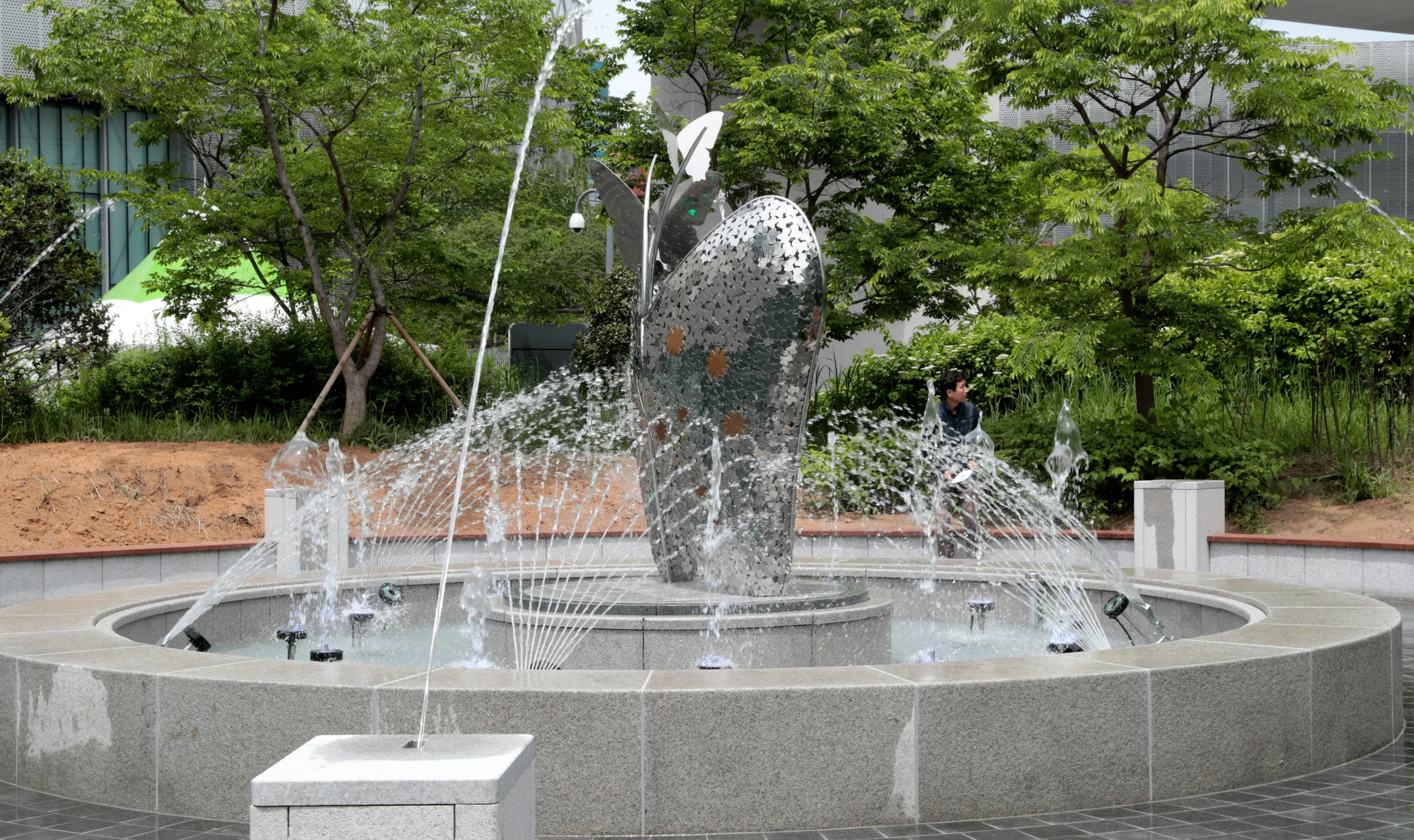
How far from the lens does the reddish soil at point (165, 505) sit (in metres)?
13.9

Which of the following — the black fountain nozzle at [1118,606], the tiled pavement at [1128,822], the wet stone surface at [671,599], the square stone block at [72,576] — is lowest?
the tiled pavement at [1128,822]

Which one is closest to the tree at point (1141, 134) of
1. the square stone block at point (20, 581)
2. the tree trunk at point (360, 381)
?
the tree trunk at point (360, 381)

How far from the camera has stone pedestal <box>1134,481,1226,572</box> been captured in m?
12.8

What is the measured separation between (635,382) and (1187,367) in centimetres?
917

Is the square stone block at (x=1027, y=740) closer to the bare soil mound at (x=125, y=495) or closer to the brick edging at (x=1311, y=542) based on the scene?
the brick edging at (x=1311, y=542)

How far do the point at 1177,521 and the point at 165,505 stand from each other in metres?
12.1

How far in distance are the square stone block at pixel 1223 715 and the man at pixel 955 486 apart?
18.1 feet

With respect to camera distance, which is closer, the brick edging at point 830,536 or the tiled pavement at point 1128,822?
the tiled pavement at point 1128,822

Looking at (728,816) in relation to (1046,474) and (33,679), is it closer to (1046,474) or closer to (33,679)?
(33,679)

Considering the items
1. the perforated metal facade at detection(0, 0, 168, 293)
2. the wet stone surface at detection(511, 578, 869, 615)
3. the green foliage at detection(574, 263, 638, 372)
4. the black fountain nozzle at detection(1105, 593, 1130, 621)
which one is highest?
the perforated metal facade at detection(0, 0, 168, 293)

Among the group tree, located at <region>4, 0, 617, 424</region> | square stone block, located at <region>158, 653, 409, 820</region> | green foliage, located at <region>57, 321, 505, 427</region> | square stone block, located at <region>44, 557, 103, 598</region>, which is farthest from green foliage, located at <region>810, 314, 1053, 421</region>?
square stone block, located at <region>158, 653, 409, 820</region>

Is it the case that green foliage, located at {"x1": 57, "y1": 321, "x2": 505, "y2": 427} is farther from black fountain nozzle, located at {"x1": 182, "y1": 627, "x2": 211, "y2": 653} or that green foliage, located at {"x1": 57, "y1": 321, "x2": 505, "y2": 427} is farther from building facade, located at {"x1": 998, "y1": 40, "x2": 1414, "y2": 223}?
building facade, located at {"x1": 998, "y1": 40, "x2": 1414, "y2": 223}

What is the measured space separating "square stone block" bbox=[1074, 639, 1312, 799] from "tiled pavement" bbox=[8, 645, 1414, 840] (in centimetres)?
9

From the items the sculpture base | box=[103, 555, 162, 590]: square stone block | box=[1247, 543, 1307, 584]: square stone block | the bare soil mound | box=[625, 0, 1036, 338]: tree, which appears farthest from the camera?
box=[625, 0, 1036, 338]: tree
